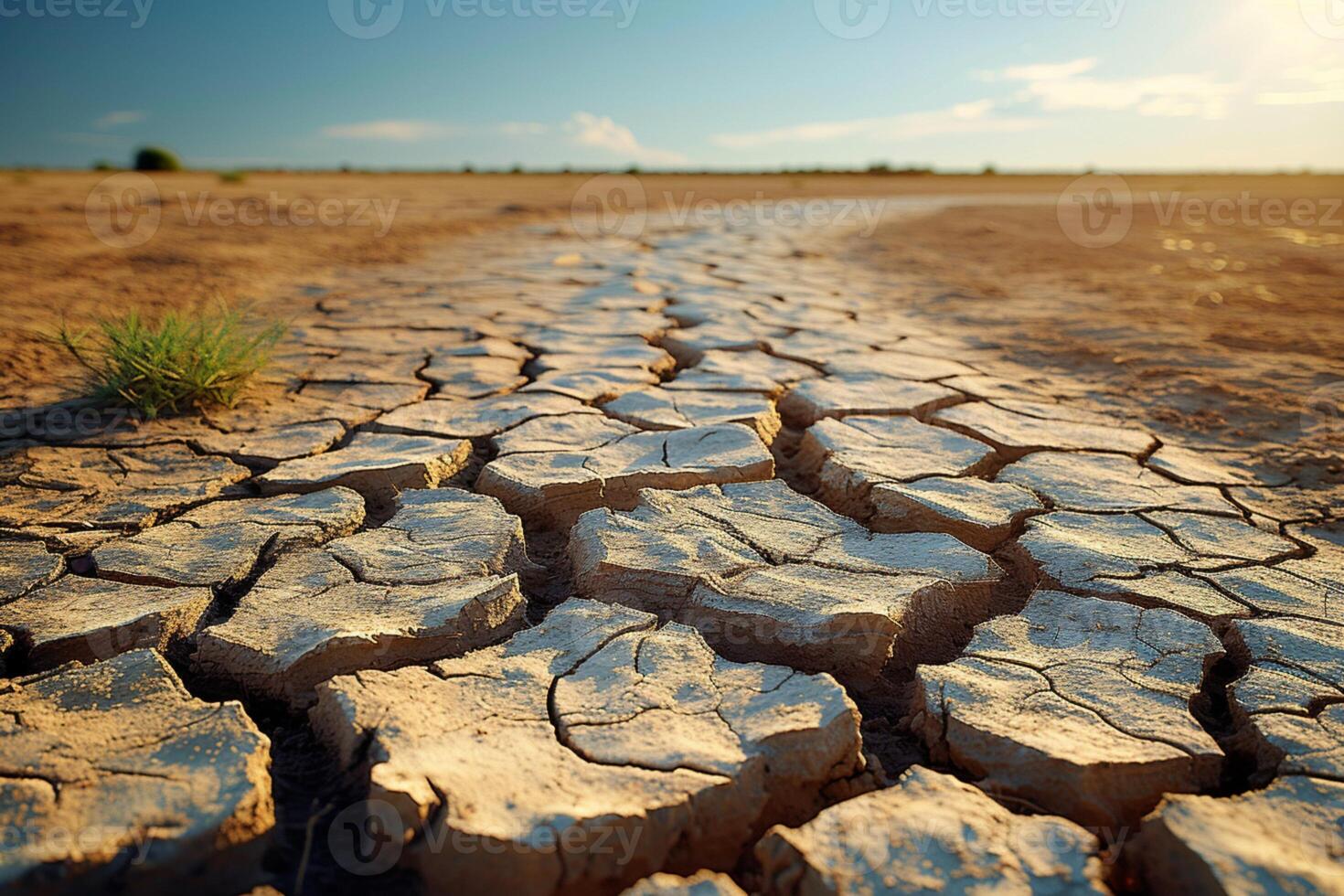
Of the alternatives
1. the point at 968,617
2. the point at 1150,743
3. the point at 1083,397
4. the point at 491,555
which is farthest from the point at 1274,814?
the point at 1083,397

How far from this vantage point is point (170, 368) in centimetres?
227

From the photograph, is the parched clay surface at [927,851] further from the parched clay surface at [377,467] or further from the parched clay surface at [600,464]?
the parched clay surface at [377,467]

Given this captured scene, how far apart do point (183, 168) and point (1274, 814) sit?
2383cm

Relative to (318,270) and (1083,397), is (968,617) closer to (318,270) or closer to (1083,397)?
(1083,397)

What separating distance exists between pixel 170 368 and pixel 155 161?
2100 cm

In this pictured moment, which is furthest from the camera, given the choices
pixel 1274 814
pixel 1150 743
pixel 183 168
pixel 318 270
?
pixel 183 168

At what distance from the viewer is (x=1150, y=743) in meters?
1.09

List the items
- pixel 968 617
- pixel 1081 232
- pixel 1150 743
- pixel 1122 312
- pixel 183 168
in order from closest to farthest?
pixel 1150 743, pixel 968 617, pixel 1122 312, pixel 1081 232, pixel 183 168

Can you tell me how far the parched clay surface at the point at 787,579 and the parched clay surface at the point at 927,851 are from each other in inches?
13.7
